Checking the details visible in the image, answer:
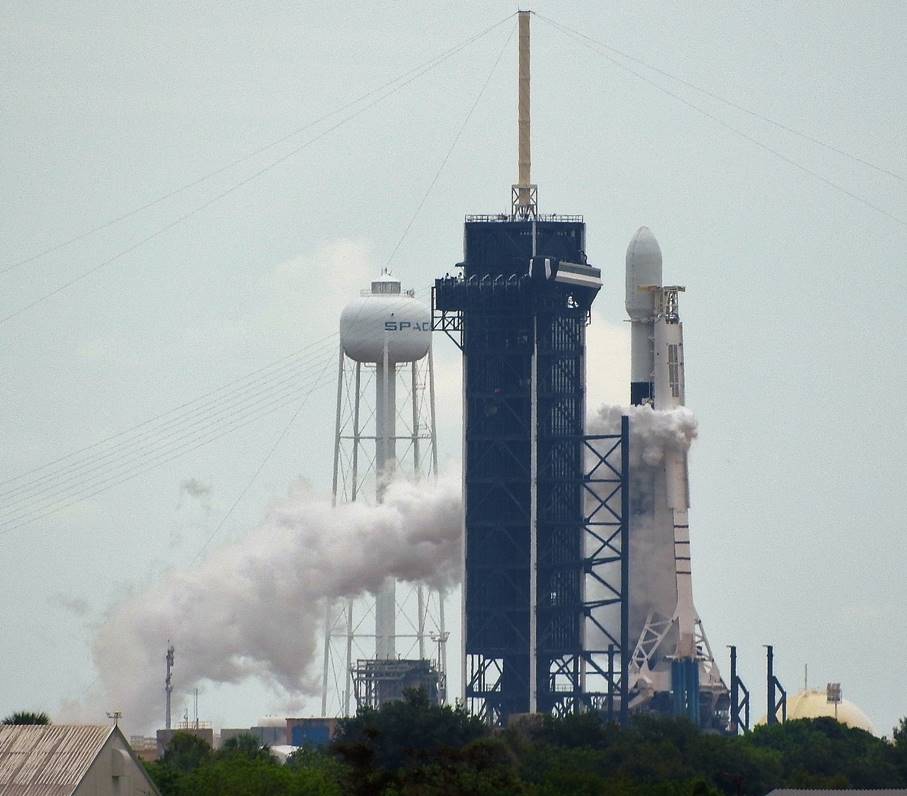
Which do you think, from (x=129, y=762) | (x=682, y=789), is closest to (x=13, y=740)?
(x=129, y=762)

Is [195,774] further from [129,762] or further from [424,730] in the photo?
[129,762]

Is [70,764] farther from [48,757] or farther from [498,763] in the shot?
[498,763]

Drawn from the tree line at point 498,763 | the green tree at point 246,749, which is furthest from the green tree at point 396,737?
the green tree at point 246,749

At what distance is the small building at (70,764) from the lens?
411 feet

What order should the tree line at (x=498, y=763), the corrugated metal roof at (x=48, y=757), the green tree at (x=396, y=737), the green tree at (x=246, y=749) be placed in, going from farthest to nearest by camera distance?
1. the green tree at (x=246, y=749)
2. the green tree at (x=396, y=737)
3. the tree line at (x=498, y=763)
4. the corrugated metal roof at (x=48, y=757)

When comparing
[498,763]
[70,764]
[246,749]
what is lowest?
[70,764]

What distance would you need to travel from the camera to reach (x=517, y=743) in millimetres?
183375

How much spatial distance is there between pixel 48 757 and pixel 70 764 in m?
1.75

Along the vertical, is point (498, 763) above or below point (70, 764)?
above

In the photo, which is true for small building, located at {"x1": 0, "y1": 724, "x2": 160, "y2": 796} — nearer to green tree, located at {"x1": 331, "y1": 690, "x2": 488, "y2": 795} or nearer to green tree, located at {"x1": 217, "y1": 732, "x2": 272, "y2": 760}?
green tree, located at {"x1": 331, "y1": 690, "x2": 488, "y2": 795}

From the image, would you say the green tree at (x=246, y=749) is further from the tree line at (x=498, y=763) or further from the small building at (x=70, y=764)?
the small building at (x=70, y=764)

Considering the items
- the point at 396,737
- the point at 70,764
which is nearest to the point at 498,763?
the point at 396,737

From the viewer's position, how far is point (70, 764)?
414 ft

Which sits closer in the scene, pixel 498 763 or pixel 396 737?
pixel 498 763
